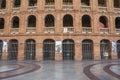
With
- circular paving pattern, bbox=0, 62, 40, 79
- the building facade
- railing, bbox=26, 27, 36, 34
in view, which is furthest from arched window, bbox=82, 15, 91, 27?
circular paving pattern, bbox=0, 62, 40, 79

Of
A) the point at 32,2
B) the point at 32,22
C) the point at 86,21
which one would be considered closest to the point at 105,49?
the point at 86,21

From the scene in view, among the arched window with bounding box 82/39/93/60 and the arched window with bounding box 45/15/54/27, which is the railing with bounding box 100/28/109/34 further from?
the arched window with bounding box 45/15/54/27

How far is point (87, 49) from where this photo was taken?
3041cm

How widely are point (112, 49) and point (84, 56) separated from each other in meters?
4.77

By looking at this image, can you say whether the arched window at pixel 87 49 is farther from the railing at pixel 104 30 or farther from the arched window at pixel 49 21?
the arched window at pixel 49 21

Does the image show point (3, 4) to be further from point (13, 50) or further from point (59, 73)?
point (59, 73)

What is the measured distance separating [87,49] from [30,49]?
9357 mm

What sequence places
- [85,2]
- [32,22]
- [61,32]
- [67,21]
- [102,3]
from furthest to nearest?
[102,3] < [32,22] < [85,2] < [67,21] < [61,32]

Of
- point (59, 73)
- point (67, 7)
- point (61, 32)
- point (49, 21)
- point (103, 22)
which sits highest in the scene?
point (67, 7)

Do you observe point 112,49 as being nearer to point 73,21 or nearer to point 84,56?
point 84,56

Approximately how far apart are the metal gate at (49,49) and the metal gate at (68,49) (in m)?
1.79

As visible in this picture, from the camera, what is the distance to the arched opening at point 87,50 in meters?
30.3

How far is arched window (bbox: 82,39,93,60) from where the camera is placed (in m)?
30.3

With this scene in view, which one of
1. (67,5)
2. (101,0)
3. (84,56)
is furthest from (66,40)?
(101,0)
